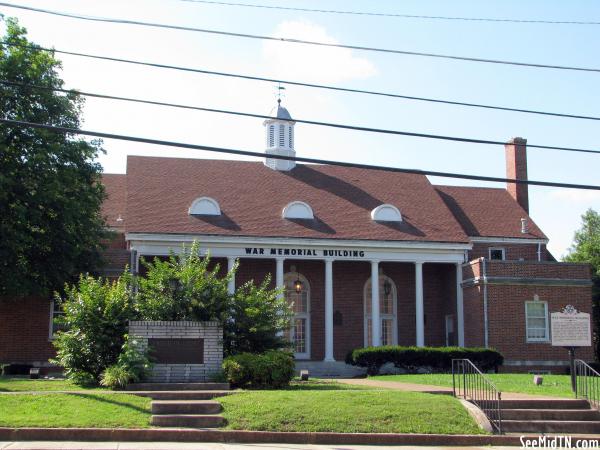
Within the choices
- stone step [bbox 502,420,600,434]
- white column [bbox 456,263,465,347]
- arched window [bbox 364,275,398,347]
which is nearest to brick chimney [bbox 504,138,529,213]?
white column [bbox 456,263,465,347]

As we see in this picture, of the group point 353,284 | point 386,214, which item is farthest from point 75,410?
point 386,214

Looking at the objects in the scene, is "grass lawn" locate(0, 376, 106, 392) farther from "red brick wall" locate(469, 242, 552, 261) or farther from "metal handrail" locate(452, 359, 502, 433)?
"red brick wall" locate(469, 242, 552, 261)

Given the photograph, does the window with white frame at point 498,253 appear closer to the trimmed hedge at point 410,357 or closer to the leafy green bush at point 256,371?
the trimmed hedge at point 410,357

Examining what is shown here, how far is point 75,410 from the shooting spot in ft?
50.7

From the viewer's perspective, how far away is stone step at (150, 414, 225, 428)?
15344 mm

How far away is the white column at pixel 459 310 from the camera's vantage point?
3466 centimetres

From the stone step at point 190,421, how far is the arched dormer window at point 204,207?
64.2ft

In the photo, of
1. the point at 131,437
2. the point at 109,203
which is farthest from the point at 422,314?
the point at 131,437

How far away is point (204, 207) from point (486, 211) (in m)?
15.6

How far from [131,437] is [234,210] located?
21.4m

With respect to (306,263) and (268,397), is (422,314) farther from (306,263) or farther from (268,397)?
(268,397)

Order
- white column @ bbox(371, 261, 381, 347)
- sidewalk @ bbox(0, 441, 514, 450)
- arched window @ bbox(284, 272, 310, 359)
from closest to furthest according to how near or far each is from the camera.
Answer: sidewalk @ bbox(0, 441, 514, 450) < white column @ bbox(371, 261, 381, 347) < arched window @ bbox(284, 272, 310, 359)

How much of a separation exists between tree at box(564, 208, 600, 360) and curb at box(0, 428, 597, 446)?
29044 millimetres

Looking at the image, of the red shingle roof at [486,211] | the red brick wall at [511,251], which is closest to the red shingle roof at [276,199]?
the red shingle roof at [486,211]
